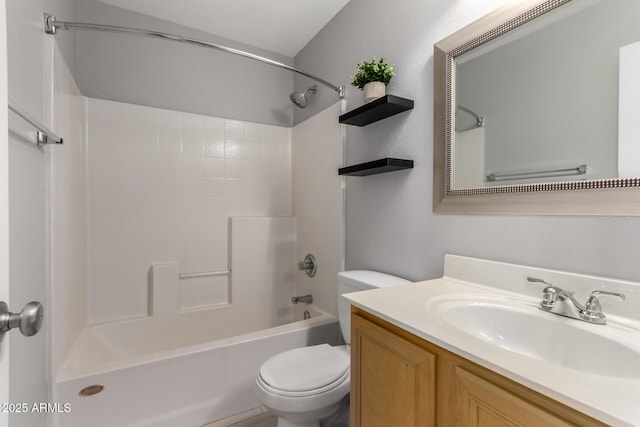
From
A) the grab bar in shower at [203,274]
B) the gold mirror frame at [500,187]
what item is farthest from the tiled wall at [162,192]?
the gold mirror frame at [500,187]

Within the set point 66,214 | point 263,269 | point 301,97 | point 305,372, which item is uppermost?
point 301,97

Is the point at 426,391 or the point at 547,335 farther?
the point at 547,335

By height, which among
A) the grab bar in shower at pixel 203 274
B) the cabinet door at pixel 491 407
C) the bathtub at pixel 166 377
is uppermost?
the cabinet door at pixel 491 407

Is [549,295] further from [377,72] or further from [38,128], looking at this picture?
[38,128]

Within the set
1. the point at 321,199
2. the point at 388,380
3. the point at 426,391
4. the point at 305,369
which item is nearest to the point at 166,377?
the point at 305,369

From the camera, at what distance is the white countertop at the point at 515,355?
43cm

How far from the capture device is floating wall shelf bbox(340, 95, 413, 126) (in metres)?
1.33

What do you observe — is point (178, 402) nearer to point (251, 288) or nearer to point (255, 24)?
point (251, 288)

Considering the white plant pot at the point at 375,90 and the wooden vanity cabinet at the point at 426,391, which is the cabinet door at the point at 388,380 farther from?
the white plant pot at the point at 375,90

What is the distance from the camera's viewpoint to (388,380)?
0.79 meters

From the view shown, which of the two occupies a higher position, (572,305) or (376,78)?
(376,78)

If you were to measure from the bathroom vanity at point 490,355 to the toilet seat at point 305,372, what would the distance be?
0.26 m

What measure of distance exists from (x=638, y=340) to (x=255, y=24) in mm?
2466

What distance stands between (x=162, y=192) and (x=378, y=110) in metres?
1.58
